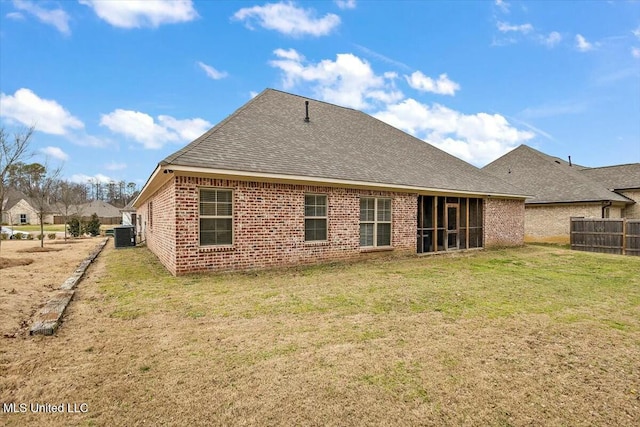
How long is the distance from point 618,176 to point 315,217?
24.6 metres

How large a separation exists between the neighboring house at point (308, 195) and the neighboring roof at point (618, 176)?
37.4 feet

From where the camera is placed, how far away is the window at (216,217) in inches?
329

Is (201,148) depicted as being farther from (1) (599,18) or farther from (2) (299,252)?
(1) (599,18)

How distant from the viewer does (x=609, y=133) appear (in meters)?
22.8

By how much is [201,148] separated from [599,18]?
16.3 m

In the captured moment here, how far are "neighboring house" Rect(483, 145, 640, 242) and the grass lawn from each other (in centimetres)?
1453

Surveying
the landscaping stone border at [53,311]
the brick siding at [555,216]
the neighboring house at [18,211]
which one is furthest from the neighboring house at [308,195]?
the neighboring house at [18,211]

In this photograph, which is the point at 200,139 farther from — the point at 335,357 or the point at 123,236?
the point at 123,236

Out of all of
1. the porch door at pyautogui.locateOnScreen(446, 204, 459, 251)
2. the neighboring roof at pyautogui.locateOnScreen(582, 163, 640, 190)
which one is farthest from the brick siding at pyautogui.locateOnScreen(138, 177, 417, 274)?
the neighboring roof at pyautogui.locateOnScreen(582, 163, 640, 190)

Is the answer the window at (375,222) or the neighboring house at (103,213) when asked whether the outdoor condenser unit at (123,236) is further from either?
the neighboring house at (103,213)

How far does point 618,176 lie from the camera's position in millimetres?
22609

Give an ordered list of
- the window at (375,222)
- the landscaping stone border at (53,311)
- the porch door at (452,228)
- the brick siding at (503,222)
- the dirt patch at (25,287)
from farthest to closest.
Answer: the brick siding at (503,222)
the porch door at (452,228)
the window at (375,222)
the dirt patch at (25,287)
the landscaping stone border at (53,311)

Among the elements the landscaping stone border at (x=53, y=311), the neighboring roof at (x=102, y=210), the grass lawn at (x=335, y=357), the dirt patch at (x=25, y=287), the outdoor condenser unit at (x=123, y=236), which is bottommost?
the grass lawn at (x=335, y=357)

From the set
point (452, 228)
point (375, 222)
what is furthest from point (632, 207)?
point (375, 222)
